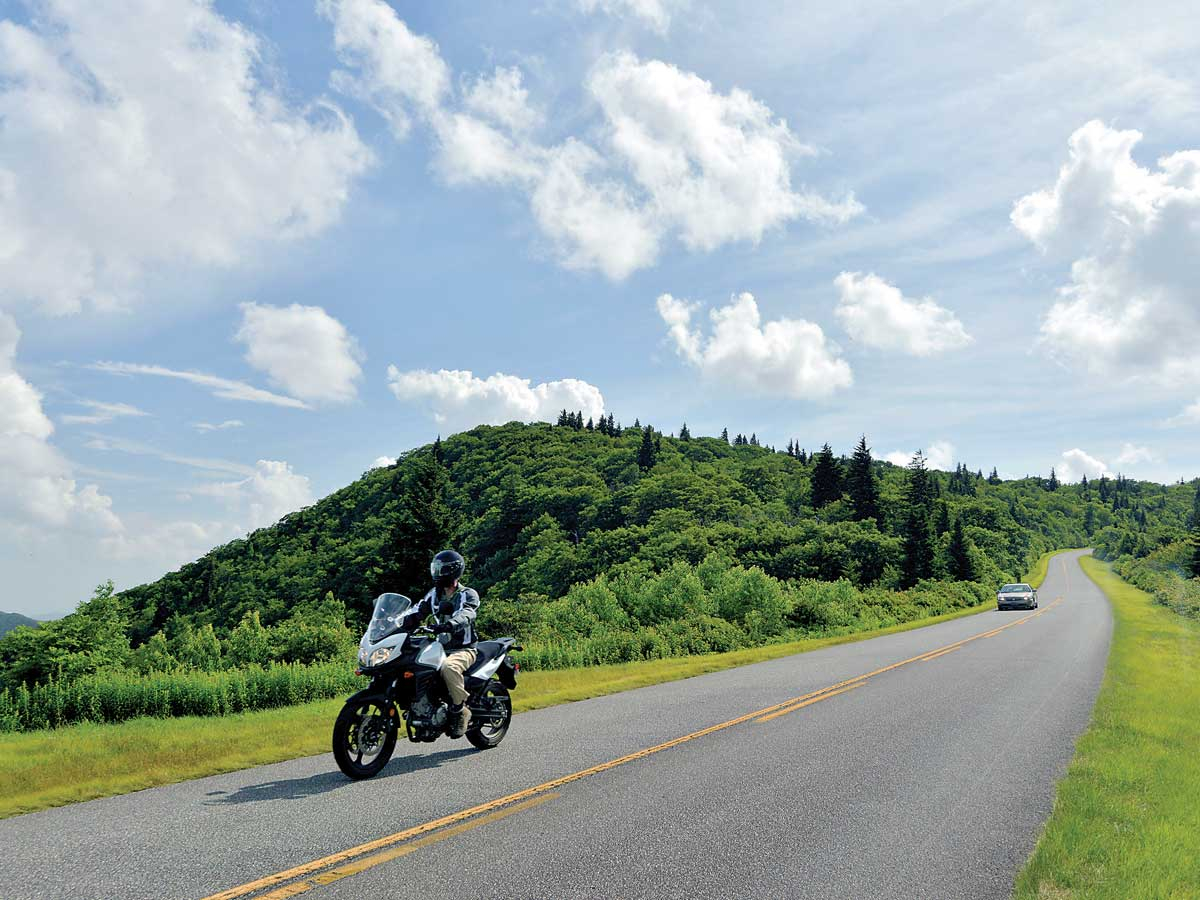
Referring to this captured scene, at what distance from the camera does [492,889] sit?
4402 mm

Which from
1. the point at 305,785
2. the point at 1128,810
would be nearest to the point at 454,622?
the point at 305,785

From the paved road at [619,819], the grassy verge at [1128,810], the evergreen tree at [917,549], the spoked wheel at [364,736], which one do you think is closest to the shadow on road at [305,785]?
the paved road at [619,819]

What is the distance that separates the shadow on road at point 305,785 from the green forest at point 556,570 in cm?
816

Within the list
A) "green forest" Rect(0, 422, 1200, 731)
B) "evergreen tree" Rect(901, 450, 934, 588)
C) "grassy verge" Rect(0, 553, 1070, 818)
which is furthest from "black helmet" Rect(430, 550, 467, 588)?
"evergreen tree" Rect(901, 450, 934, 588)

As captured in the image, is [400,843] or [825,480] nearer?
[400,843]

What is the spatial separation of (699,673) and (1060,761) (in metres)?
8.95

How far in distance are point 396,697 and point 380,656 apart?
1.61ft

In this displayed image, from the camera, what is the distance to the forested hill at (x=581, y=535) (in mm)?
68375

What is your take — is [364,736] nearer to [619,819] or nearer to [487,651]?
[487,651]

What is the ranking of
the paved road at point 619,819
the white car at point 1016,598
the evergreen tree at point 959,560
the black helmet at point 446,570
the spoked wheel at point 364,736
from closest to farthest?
the paved road at point 619,819, the spoked wheel at point 364,736, the black helmet at point 446,570, the white car at point 1016,598, the evergreen tree at point 959,560

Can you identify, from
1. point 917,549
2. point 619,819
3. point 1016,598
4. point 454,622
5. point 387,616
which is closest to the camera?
point 619,819

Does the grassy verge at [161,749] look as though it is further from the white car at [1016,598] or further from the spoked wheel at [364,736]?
the white car at [1016,598]

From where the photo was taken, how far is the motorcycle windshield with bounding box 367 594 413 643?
768cm

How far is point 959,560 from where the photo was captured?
244 ft
